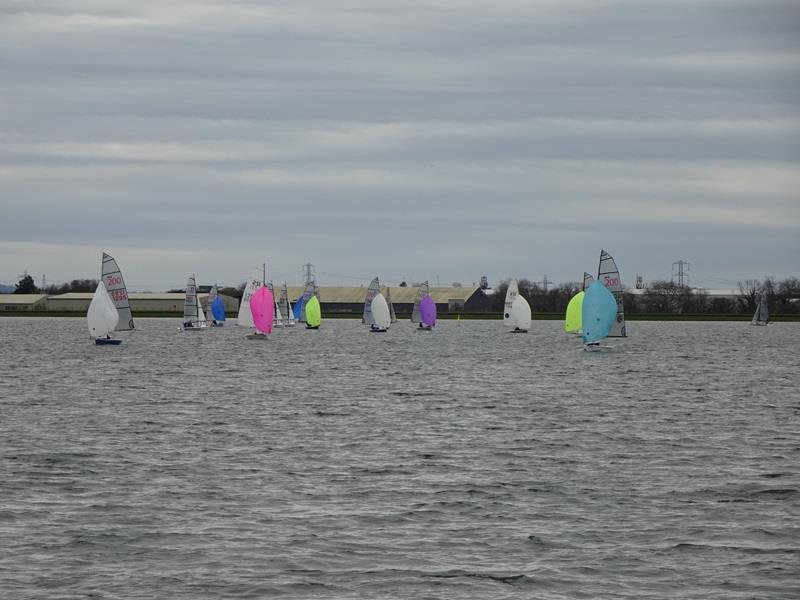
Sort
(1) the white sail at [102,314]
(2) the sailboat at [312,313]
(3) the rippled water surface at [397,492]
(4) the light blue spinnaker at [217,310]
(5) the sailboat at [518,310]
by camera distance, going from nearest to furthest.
Result: (3) the rippled water surface at [397,492], (1) the white sail at [102,314], (5) the sailboat at [518,310], (2) the sailboat at [312,313], (4) the light blue spinnaker at [217,310]

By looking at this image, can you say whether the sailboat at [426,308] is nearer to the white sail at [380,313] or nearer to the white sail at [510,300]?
the white sail at [380,313]

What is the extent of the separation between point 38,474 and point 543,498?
365 inches

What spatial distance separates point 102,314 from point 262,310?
18.4 metres

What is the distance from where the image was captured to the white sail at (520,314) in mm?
113938

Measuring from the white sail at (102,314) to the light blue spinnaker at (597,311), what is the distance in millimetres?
28185

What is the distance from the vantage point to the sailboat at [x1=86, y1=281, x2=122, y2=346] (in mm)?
76688

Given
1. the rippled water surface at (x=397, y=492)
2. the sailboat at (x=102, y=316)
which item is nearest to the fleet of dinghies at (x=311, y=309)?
the sailboat at (x=102, y=316)

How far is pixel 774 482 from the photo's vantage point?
Result: 23281 mm

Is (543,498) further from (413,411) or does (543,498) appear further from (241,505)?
(413,411)

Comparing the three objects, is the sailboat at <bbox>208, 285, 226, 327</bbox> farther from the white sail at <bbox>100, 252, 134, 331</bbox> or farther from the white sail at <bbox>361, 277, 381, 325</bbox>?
the white sail at <bbox>100, 252, 134, 331</bbox>

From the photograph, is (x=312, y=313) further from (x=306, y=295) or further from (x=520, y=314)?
(x=520, y=314)

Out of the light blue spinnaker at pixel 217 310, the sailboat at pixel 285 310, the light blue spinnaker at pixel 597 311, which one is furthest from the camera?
the light blue spinnaker at pixel 217 310

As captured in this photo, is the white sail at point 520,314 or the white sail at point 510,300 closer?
the white sail at point 510,300

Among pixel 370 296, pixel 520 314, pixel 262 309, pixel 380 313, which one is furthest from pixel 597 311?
pixel 370 296
